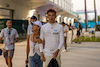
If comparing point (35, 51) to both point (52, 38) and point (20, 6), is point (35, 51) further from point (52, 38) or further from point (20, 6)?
point (20, 6)

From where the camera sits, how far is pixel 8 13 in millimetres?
22266

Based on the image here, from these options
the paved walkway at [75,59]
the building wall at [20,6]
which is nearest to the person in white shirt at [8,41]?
the paved walkway at [75,59]

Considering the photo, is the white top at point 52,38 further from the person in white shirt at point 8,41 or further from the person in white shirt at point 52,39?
the person in white shirt at point 8,41

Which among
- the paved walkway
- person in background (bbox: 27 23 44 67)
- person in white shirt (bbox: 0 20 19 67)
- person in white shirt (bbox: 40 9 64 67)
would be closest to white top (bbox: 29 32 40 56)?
person in background (bbox: 27 23 44 67)

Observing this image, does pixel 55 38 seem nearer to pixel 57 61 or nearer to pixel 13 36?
pixel 57 61

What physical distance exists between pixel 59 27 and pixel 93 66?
4.41 meters

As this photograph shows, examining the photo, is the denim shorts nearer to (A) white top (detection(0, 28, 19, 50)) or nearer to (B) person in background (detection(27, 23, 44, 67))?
(B) person in background (detection(27, 23, 44, 67))

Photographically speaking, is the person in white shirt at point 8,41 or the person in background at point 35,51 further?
the person in white shirt at point 8,41

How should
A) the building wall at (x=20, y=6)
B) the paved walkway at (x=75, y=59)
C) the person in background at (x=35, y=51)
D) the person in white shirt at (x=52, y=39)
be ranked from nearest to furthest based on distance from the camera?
the person in white shirt at (x=52, y=39) → the person in background at (x=35, y=51) → the paved walkway at (x=75, y=59) → the building wall at (x=20, y=6)

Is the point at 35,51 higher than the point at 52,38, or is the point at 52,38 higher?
the point at 52,38

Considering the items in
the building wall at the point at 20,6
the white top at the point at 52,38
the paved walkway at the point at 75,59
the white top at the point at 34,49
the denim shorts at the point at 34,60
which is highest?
the building wall at the point at 20,6

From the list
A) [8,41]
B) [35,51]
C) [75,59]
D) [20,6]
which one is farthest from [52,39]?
[20,6]

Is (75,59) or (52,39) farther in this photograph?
(75,59)

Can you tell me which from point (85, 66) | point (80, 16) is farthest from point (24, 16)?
point (80, 16)
